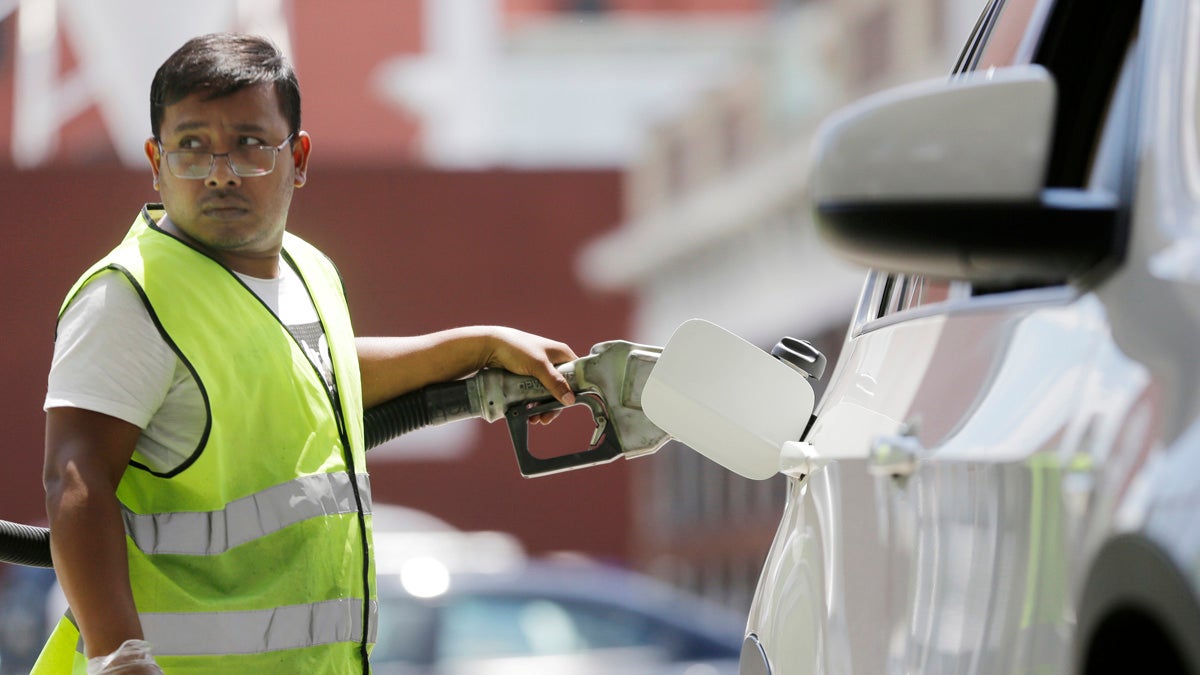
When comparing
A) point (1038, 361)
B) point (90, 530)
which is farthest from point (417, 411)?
point (1038, 361)

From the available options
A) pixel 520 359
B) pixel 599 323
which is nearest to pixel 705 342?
pixel 520 359

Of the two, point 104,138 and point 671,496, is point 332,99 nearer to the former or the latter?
point 104,138

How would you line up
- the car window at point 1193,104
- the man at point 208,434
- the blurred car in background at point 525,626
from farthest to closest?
1. the blurred car in background at point 525,626
2. the man at point 208,434
3. the car window at point 1193,104

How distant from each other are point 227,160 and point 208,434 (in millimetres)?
424

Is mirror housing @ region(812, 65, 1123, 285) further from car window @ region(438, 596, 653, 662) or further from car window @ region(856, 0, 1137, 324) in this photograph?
car window @ region(438, 596, 653, 662)

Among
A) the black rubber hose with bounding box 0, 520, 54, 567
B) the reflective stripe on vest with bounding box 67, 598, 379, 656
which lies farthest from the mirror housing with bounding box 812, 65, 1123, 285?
the black rubber hose with bounding box 0, 520, 54, 567

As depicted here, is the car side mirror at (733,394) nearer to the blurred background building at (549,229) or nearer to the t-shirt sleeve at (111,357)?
the t-shirt sleeve at (111,357)

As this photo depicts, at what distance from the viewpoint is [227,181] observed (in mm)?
3051

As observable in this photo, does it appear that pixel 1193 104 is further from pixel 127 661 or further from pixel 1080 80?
pixel 127 661

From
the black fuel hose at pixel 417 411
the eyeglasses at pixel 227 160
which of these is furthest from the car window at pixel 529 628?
the eyeglasses at pixel 227 160

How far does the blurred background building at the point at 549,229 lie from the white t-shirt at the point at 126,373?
1554 cm

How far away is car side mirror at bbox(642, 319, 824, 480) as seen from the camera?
324 centimetres

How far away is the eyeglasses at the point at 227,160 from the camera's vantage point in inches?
120

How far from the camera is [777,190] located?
23953mm
